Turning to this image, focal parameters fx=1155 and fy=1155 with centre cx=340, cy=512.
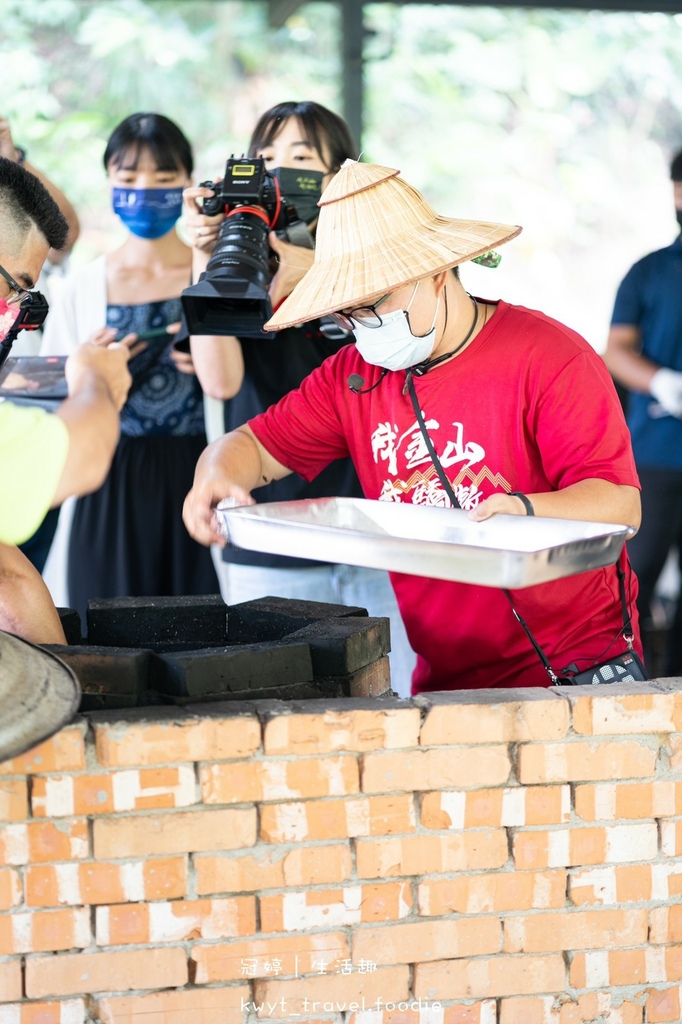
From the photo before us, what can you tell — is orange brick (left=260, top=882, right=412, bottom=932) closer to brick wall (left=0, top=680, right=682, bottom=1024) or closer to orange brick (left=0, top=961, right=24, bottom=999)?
brick wall (left=0, top=680, right=682, bottom=1024)

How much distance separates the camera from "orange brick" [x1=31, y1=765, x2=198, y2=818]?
1.79m

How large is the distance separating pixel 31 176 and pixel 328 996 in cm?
151

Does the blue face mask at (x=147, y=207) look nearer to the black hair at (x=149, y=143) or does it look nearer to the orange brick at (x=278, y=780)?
the black hair at (x=149, y=143)

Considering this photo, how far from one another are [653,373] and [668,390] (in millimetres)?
82

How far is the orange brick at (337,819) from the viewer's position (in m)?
1.85

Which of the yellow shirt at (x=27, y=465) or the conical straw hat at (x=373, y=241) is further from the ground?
the conical straw hat at (x=373, y=241)

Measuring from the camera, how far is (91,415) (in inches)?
76.7

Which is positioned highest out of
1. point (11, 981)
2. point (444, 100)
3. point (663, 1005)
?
point (444, 100)

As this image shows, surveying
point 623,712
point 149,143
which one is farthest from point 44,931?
point 149,143

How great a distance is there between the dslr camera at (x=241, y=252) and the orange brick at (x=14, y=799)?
3.44ft

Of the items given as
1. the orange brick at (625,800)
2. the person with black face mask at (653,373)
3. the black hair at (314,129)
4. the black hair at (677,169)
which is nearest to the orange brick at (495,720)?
the orange brick at (625,800)

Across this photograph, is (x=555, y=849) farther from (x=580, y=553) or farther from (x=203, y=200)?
(x=203, y=200)

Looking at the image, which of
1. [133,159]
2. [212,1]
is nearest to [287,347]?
[133,159]

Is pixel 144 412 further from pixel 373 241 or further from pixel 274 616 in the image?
pixel 373 241
